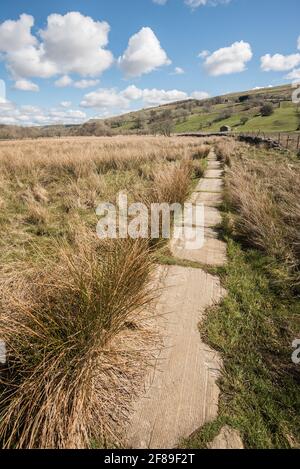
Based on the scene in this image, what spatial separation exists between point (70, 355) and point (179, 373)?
69 cm

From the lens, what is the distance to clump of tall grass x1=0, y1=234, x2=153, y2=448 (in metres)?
1.32

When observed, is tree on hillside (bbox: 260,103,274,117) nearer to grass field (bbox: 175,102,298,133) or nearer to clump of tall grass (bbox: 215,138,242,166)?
grass field (bbox: 175,102,298,133)

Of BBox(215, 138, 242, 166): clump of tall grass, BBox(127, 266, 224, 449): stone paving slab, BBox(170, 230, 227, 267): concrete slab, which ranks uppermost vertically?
BBox(215, 138, 242, 166): clump of tall grass

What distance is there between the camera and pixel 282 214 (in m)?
3.95

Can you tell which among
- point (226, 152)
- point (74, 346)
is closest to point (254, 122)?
point (226, 152)

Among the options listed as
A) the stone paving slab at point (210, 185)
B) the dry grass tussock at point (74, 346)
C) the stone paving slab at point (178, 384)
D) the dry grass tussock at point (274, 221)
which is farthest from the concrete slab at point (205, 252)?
the stone paving slab at point (210, 185)

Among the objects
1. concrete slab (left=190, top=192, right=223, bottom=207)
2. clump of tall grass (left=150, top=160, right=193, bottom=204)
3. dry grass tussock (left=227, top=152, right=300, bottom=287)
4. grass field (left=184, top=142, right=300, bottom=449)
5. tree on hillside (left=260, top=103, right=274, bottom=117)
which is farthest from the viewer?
tree on hillside (left=260, top=103, right=274, bottom=117)

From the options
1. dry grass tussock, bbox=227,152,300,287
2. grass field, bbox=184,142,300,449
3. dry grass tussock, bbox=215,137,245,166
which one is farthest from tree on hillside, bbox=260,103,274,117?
grass field, bbox=184,142,300,449

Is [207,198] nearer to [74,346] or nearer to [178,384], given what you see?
[178,384]

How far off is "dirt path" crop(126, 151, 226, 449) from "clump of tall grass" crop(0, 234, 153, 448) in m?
0.15

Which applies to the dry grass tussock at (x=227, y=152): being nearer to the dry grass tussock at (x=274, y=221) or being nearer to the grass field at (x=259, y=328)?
the dry grass tussock at (x=274, y=221)

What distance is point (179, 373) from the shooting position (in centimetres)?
173
